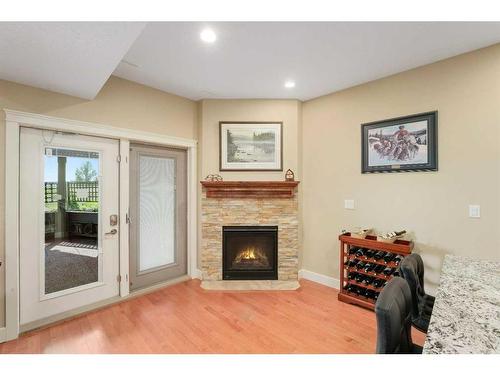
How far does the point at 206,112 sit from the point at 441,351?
343 cm

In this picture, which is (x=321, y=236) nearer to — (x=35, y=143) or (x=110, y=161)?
(x=110, y=161)

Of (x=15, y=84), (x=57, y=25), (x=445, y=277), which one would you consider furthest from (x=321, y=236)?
(x=15, y=84)

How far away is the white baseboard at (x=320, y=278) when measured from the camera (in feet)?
11.0

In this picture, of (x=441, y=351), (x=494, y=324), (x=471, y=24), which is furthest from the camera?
(x=471, y=24)

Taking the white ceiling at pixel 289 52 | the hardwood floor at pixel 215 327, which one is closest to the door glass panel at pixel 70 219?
the hardwood floor at pixel 215 327

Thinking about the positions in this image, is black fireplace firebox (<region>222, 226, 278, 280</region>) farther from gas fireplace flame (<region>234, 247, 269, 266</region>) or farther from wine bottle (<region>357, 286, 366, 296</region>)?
wine bottle (<region>357, 286, 366, 296</region>)

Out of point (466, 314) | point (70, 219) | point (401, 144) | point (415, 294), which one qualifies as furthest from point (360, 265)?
point (70, 219)

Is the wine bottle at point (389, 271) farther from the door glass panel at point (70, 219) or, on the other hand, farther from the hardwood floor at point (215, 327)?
the door glass panel at point (70, 219)

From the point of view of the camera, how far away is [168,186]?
3.46 metres

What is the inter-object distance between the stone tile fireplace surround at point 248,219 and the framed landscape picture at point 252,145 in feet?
1.23

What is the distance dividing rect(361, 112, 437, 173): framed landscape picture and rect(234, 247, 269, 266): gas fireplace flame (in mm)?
1824

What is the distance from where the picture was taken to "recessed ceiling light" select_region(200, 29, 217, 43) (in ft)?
6.66

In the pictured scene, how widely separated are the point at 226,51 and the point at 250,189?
5.77 ft

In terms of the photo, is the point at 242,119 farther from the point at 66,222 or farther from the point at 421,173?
the point at 66,222
